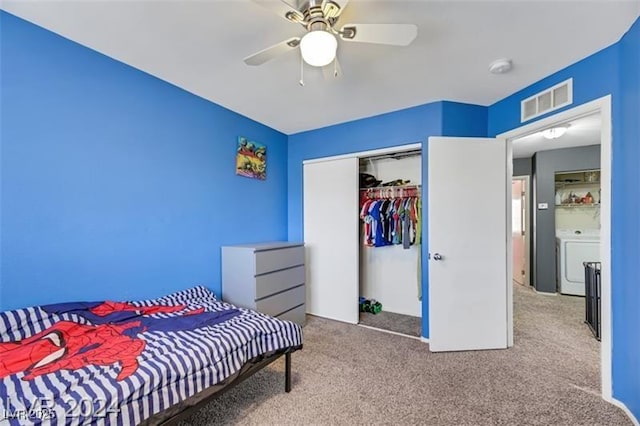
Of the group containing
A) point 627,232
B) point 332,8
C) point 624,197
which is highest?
point 332,8

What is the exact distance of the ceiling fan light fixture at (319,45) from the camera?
134 centimetres

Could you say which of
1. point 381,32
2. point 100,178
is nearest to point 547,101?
point 381,32

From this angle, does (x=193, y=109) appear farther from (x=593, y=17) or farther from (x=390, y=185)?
(x=593, y=17)

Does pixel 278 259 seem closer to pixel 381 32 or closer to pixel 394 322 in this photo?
pixel 394 322

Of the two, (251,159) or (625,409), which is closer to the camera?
(625,409)

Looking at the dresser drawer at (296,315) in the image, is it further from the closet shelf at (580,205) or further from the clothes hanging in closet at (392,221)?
the closet shelf at (580,205)

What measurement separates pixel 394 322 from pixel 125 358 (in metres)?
2.71

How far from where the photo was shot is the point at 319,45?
135cm

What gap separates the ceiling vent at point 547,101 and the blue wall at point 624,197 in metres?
0.13

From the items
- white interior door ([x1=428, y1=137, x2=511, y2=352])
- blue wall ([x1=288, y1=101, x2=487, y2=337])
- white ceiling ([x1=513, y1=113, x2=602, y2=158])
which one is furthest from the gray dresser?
white ceiling ([x1=513, y1=113, x2=602, y2=158])

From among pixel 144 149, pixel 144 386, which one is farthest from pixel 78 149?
pixel 144 386

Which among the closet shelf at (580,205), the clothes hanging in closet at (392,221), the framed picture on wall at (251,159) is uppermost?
the framed picture on wall at (251,159)

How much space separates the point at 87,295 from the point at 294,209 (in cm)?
230

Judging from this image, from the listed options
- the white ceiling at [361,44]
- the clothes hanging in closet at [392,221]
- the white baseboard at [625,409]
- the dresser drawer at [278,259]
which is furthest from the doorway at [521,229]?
the dresser drawer at [278,259]
